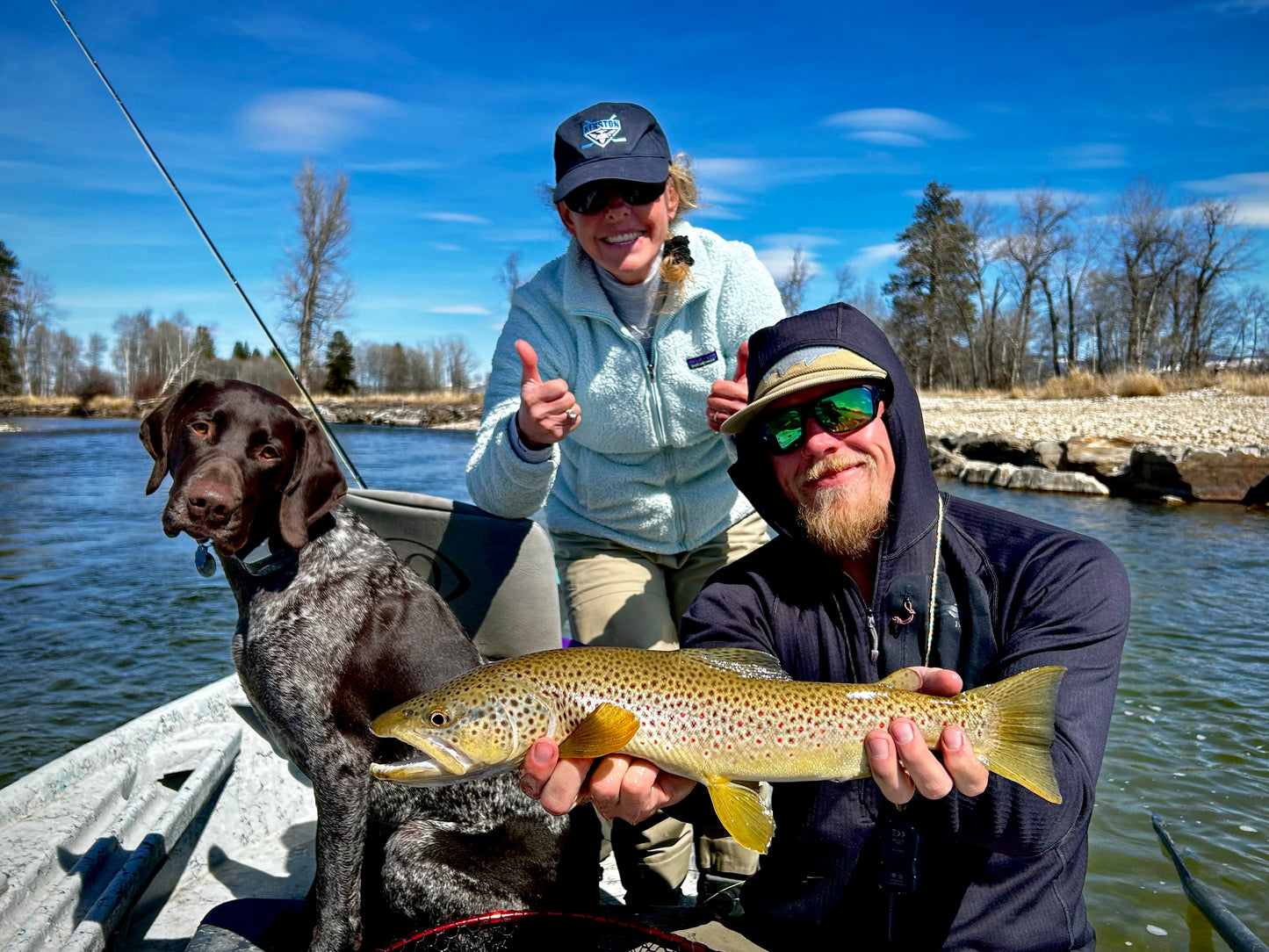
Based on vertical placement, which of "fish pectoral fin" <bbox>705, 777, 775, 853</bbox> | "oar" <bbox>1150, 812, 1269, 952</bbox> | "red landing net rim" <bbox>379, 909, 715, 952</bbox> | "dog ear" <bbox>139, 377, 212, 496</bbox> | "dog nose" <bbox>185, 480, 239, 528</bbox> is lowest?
"oar" <bbox>1150, 812, 1269, 952</bbox>

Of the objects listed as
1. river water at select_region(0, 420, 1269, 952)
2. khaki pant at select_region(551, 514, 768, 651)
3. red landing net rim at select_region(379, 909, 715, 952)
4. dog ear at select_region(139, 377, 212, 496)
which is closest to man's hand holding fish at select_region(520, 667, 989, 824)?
red landing net rim at select_region(379, 909, 715, 952)

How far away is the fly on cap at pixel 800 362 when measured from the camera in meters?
2.85

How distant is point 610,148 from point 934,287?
74930 millimetres

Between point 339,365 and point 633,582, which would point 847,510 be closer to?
point 633,582

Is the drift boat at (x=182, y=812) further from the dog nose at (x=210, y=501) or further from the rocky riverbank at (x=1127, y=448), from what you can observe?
the rocky riverbank at (x=1127, y=448)

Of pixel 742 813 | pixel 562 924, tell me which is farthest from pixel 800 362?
pixel 562 924

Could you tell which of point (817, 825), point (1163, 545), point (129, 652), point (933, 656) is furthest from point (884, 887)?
point (1163, 545)

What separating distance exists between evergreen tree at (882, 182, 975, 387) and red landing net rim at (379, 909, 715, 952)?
72.6m

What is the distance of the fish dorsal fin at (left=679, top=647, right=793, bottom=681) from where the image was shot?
2.63 m

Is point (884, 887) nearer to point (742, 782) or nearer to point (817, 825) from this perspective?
point (817, 825)

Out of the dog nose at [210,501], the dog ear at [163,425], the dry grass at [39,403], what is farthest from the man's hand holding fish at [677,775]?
the dry grass at [39,403]

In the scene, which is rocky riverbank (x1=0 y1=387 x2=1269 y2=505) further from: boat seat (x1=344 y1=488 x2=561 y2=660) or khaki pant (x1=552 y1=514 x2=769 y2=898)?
boat seat (x1=344 y1=488 x2=561 y2=660)

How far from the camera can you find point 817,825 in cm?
273

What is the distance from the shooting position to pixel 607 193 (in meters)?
4.13
